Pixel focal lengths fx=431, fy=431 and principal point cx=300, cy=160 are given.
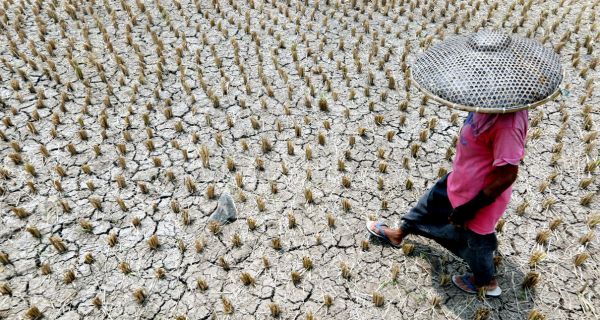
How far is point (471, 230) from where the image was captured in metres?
2.64

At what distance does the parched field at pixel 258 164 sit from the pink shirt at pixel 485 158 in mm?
758

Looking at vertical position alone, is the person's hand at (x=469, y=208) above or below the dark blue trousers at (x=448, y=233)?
above

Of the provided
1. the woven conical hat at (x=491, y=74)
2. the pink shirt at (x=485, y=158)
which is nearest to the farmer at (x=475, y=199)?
the pink shirt at (x=485, y=158)

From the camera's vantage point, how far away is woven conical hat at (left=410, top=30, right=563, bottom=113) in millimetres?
1995

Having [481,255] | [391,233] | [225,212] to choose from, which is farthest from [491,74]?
[225,212]

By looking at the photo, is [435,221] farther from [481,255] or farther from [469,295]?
[469,295]

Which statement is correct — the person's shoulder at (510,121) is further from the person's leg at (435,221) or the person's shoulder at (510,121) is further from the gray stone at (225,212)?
the gray stone at (225,212)

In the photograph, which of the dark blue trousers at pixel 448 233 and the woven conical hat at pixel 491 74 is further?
the dark blue trousers at pixel 448 233

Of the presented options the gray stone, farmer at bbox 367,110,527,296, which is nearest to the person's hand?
farmer at bbox 367,110,527,296

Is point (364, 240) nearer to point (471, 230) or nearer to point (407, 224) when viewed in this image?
point (407, 224)

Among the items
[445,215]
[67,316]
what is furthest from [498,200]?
[67,316]

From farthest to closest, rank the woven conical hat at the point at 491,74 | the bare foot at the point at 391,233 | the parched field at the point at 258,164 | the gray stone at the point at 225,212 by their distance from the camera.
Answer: the gray stone at the point at 225,212 → the bare foot at the point at 391,233 → the parched field at the point at 258,164 → the woven conical hat at the point at 491,74

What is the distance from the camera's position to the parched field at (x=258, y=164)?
10.1ft

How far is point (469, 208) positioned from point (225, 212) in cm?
191
